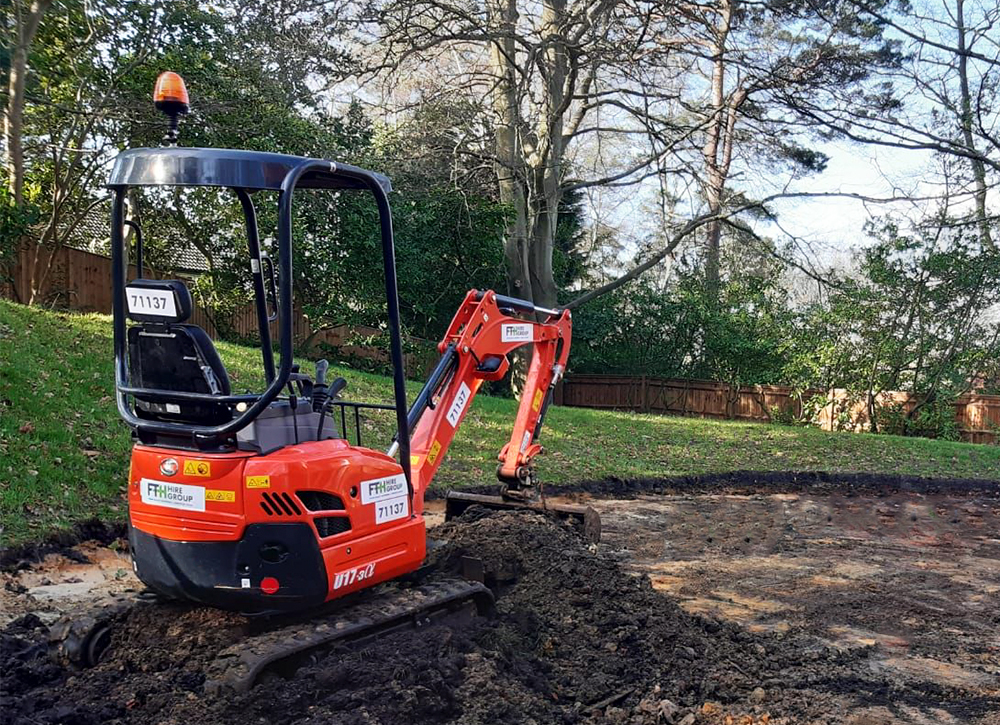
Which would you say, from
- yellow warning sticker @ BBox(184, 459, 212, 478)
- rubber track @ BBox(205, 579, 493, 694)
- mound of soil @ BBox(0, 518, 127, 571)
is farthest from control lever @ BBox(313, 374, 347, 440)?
mound of soil @ BBox(0, 518, 127, 571)

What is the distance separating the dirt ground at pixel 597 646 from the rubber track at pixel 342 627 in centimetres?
8

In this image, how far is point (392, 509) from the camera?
4.52 m

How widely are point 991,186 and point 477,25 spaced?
558 inches

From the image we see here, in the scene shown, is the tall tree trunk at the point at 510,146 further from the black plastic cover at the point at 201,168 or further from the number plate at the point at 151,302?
the number plate at the point at 151,302

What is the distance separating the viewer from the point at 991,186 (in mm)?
21797

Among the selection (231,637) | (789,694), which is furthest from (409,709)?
(789,694)

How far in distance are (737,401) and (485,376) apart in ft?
59.0

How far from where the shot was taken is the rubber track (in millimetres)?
3725

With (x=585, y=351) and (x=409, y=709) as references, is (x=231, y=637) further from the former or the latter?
(x=585, y=351)

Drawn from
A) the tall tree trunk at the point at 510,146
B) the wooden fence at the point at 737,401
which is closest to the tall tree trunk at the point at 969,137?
the wooden fence at the point at 737,401

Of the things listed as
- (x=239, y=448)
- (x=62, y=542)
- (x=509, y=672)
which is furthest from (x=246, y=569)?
(x=62, y=542)

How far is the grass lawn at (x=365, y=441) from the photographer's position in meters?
7.61

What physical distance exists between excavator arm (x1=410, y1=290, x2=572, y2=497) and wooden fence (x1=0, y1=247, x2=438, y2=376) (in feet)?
38.1

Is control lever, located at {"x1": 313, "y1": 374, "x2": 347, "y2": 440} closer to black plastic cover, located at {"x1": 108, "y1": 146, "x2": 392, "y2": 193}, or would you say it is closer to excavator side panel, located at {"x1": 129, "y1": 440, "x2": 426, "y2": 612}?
excavator side panel, located at {"x1": 129, "y1": 440, "x2": 426, "y2": 612}
